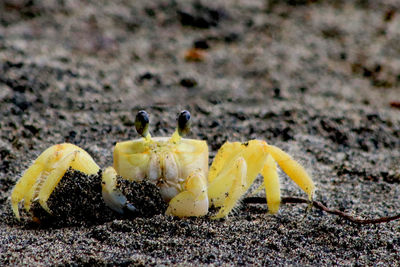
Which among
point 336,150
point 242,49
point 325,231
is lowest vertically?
point 325,231

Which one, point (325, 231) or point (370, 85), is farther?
point (370, 85)

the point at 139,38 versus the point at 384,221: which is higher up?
the point at 139,38

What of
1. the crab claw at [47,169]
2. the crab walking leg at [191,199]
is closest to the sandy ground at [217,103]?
the crab walking leg at [191,199]

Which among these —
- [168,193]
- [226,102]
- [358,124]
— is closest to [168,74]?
[226,102]

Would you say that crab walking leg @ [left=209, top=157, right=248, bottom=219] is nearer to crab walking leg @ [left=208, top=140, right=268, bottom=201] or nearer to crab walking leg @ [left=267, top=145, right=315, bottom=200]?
crab walking leg @ [left=208, top=140, right=268, bottom=201]

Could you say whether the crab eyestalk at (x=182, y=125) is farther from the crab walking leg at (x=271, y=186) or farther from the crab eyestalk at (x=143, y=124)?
the crab walking leg at (x=271, y=186)

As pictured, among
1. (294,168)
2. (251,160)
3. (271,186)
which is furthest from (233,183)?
(294,168)

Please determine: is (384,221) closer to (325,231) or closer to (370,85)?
(325,231)
